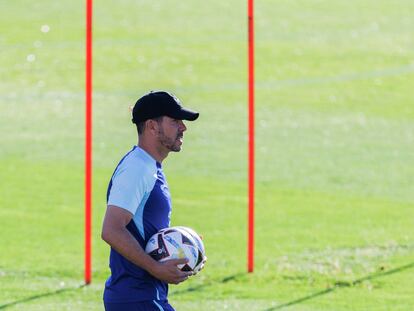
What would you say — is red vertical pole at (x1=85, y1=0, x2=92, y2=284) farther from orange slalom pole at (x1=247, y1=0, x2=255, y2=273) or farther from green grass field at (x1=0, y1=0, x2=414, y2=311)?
orange slalom pole at (x1=247, y1=0, x2=255, y2=273)

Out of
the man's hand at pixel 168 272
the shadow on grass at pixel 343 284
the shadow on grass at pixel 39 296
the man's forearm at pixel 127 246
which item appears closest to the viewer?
the man's forearm at pixel 127 246

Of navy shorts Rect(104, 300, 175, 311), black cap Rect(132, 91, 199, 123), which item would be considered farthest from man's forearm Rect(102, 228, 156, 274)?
black cap Rect(132, 91, 199, 123)

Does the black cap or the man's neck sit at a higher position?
the black cap

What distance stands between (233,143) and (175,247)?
1518cm

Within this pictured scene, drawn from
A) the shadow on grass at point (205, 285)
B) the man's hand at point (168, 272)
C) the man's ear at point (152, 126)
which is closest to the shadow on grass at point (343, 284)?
the shadow on grass at point (205, 285)

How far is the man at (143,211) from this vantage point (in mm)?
8422

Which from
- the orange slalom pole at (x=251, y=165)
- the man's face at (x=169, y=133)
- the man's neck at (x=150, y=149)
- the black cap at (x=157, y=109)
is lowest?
the orange slalom pole at (x=251, y=165)

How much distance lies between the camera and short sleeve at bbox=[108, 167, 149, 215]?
8.44 m

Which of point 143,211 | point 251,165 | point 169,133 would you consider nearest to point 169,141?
point 169,133

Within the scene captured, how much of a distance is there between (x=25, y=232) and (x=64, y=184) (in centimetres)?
358

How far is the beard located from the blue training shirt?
0.49 ft

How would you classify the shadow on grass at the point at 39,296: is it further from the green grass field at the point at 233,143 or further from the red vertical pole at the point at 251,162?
the red vertical pole at the point at 251,162

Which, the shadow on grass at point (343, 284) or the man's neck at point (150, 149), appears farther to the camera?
the shadow on grass at point (343, 284)

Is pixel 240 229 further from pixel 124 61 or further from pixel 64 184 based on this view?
pixel 124 61
